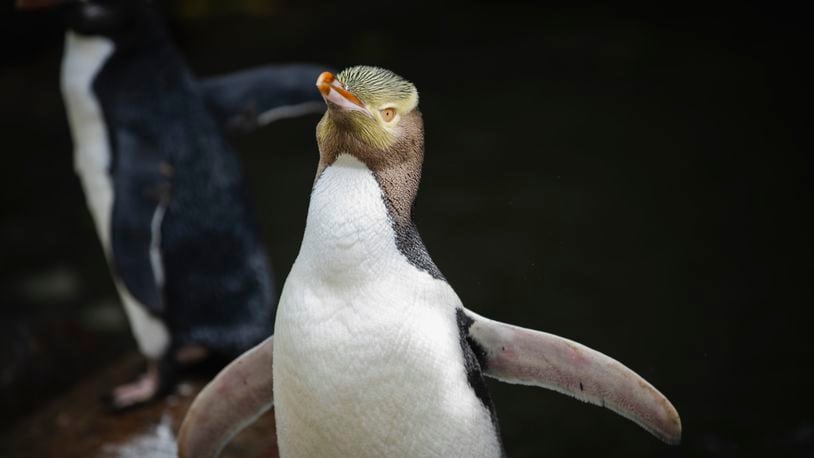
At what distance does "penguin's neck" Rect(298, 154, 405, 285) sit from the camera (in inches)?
55.5

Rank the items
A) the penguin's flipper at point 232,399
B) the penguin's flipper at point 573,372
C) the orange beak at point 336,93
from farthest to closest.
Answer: the penguin's flipper at point 232,399 → the penguin's flipper at point 573,372 → the orange beak at point 336,93

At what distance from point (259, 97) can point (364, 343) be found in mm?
1439

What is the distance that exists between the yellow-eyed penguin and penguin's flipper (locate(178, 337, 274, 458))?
0.12 meters

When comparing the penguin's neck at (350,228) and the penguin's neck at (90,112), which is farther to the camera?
the penguin's neck at (90,112)

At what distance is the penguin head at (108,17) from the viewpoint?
2.51 m

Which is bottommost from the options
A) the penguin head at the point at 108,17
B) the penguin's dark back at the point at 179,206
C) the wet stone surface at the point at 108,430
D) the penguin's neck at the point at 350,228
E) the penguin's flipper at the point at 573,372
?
the wet stone surface at the point at 108,430

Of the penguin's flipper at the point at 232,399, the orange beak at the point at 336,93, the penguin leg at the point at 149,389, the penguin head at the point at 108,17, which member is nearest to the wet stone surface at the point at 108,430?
the penguin leg at the point at 149,389

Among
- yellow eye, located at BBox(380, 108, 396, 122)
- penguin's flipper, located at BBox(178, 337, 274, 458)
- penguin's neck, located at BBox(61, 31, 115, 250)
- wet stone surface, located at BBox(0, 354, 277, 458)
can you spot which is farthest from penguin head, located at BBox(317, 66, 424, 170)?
penguin's neck, located at BBox(61, 31, 115, 250)

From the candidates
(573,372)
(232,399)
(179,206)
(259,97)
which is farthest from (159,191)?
(573,372)

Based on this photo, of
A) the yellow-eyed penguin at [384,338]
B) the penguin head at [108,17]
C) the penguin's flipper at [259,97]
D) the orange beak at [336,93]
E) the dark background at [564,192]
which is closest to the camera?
the orange beak at [336,93]

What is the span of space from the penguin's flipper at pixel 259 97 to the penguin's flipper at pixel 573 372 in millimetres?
1304

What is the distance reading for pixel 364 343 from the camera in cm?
144

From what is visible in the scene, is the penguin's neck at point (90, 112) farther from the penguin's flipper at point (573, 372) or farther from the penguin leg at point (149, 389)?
the penguin's flipper at point (573, 372)

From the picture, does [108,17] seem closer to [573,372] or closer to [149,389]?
[149,389]
